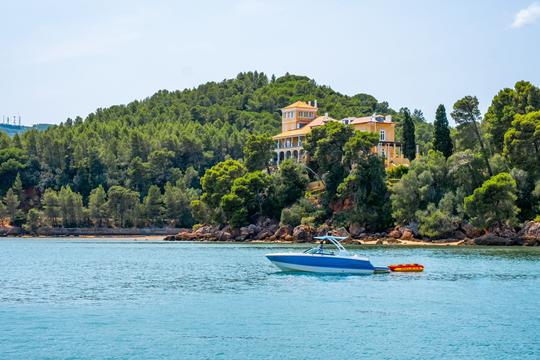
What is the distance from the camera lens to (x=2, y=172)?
168750 mm

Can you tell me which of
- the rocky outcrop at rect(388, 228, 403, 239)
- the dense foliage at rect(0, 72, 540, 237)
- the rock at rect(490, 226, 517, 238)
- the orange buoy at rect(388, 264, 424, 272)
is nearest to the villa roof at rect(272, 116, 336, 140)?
the dense foliage at rect(0, 72, 540, 237)

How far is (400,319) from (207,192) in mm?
89475

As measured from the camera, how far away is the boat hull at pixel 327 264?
58.0m

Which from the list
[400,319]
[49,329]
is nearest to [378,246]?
[400,319]

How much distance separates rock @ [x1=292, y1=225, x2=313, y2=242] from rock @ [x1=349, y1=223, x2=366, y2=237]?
5.88 meters

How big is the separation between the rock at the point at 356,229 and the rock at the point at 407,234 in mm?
6308

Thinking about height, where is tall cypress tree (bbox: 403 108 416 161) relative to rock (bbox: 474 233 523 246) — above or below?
above

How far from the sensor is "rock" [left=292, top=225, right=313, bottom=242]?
11200 cm

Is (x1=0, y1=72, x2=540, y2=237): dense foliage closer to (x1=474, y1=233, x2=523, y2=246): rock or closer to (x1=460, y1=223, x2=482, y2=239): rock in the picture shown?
(x1=460, y1=223, x2=482, y2=239): rock

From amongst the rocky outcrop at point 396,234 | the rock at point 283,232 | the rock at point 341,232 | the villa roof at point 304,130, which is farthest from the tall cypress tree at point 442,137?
the villa roof at point 304,130

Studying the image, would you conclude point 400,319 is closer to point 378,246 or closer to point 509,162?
point 378,246

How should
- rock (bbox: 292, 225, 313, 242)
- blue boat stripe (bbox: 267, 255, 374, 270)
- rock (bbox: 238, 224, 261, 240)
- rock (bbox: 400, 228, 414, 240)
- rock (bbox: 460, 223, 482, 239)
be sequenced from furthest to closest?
rock (bbox: 238, 224, 261, 240), rock (bbox: 292, 225, 313, 242), rock (bbox: 400, 228, 414, 240), rock (bbox: 460, 223, 482, 239), blue boat stripe (bbox: 267, 255, 374, 270)

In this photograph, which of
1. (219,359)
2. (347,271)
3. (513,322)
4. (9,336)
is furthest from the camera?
(347,271)

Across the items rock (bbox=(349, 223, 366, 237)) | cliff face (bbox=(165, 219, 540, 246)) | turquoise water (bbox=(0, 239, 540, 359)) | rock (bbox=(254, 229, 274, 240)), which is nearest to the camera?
turquoise water (bbox=(0, 239, 540, 359))
